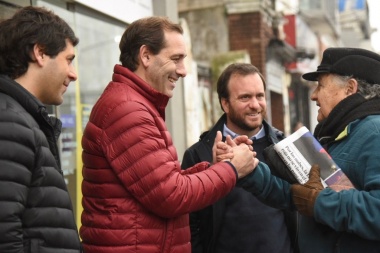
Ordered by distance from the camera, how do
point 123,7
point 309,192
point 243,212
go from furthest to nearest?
point 123,7, point 243,212, point 309,192

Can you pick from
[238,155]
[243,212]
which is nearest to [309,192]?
[238,155]

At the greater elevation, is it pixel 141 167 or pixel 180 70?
pixel 180 70

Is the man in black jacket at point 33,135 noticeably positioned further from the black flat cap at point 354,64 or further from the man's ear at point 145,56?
the black flat cap at point 354,64

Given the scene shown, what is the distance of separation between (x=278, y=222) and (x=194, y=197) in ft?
4.12

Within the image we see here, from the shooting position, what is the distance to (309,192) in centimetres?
294

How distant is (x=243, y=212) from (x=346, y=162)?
0.98 m

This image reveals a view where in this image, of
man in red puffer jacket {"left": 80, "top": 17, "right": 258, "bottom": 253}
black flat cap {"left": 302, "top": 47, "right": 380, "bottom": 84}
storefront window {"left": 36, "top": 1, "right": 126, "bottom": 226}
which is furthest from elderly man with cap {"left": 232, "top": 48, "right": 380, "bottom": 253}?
storefront window {"left": 36, "top": 1, "right": 126, "bottom": 226}

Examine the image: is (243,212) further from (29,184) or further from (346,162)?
(29,184)

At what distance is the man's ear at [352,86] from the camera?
3086 mm

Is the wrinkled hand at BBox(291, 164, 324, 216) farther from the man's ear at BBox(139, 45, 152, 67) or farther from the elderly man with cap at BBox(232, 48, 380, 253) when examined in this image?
the man's ear at BBox(139, 45, 152, 67)

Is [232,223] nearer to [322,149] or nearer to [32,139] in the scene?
[322,149]

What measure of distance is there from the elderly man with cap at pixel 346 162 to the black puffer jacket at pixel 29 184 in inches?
42.5

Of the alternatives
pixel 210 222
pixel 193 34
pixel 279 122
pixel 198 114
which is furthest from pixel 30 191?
pixel 279 122

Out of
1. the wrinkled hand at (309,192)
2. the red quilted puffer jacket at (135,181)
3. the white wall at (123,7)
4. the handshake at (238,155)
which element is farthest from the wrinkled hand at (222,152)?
the white wall at (123,7)
